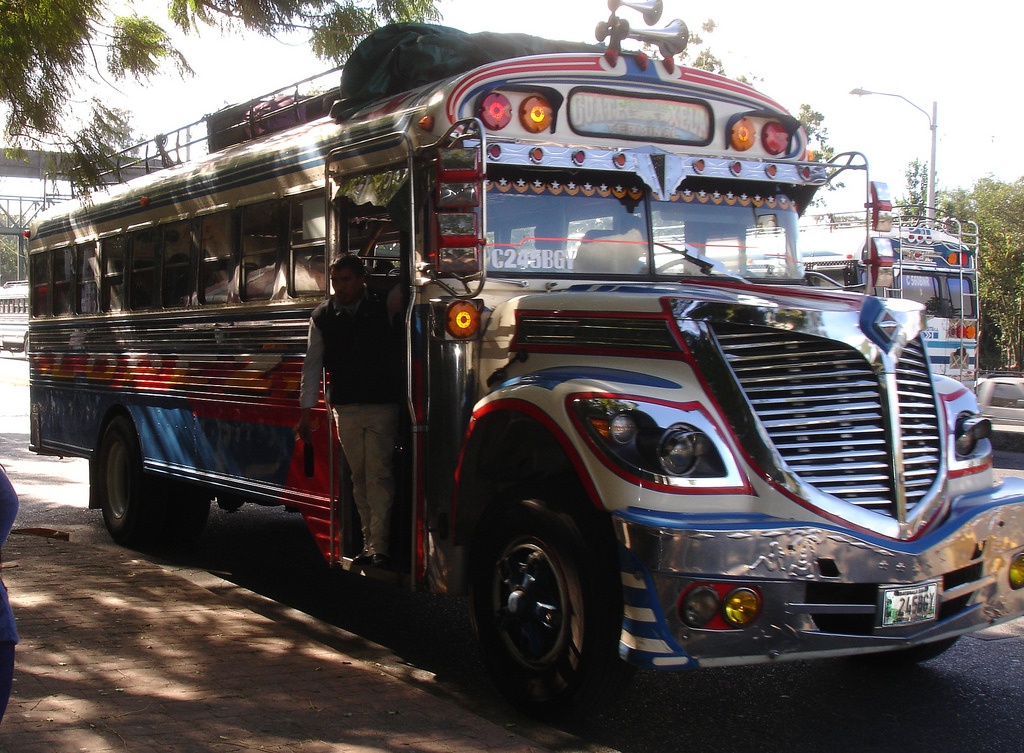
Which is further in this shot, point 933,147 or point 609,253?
point 933,147

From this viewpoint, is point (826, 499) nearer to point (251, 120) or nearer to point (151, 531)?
point (251, 120)

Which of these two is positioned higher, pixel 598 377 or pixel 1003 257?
pixel 1003 257

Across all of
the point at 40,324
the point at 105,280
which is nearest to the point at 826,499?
the point at 105,280

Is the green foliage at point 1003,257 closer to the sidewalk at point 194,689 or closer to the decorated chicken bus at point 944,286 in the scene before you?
the decorated chicken bus at point 944,286

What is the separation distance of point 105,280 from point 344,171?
4220mm

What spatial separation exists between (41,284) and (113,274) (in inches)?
77.6

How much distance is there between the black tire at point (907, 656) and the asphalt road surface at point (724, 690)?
4 cm

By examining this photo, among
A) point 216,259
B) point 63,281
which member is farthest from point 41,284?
point 216,259

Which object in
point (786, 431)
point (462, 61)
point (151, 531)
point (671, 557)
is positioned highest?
point (462, 61)

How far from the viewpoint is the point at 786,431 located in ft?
15.7

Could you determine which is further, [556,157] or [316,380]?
[316,380]

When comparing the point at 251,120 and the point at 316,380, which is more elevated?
the point at 251,120

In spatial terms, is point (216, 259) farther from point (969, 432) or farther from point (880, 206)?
point (969, 432)

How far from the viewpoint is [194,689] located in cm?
538
